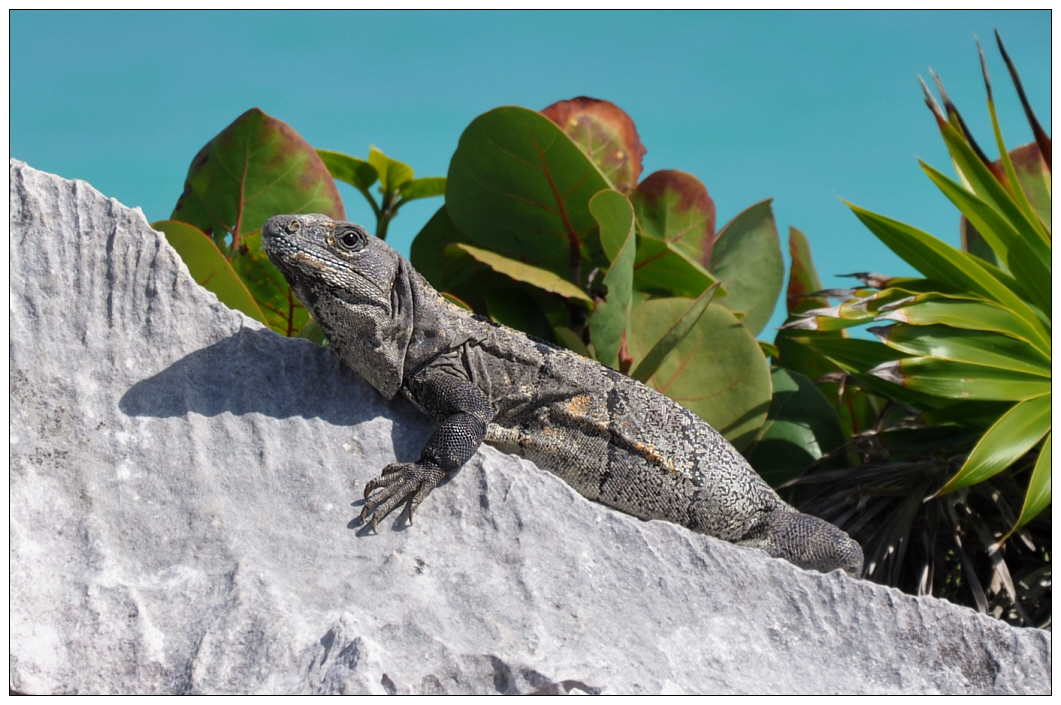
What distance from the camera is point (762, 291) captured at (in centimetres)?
629

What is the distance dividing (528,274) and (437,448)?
1.58 metres

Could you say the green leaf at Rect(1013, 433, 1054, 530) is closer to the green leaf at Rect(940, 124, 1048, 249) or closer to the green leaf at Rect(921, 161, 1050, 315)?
the green leaf at Rect(921, 161, 1050, 315)

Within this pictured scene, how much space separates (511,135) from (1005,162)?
2.99 m

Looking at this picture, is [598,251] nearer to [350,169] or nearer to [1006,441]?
[350,169]

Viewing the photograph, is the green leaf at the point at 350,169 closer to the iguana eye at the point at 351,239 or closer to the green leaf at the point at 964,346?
the iguana eye at the point at 351,239

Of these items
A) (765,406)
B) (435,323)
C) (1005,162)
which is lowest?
(765,406)

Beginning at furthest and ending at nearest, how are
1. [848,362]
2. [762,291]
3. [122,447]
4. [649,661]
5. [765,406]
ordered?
1. [762,291]
2. [848,362]
3. [765,406]
4. [122,447]
5. [649,661]

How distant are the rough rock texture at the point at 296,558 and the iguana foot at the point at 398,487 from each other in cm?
9

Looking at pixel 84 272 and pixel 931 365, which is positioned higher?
pixel 84 272

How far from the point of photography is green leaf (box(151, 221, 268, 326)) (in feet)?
15.7

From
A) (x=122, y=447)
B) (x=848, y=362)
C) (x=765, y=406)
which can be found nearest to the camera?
(x=122, y=447)

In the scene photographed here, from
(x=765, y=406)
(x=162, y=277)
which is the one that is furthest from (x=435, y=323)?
(x=765, y=406)

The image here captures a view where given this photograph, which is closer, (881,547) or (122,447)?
(122,447)

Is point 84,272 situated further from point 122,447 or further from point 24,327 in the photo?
point 122,447
